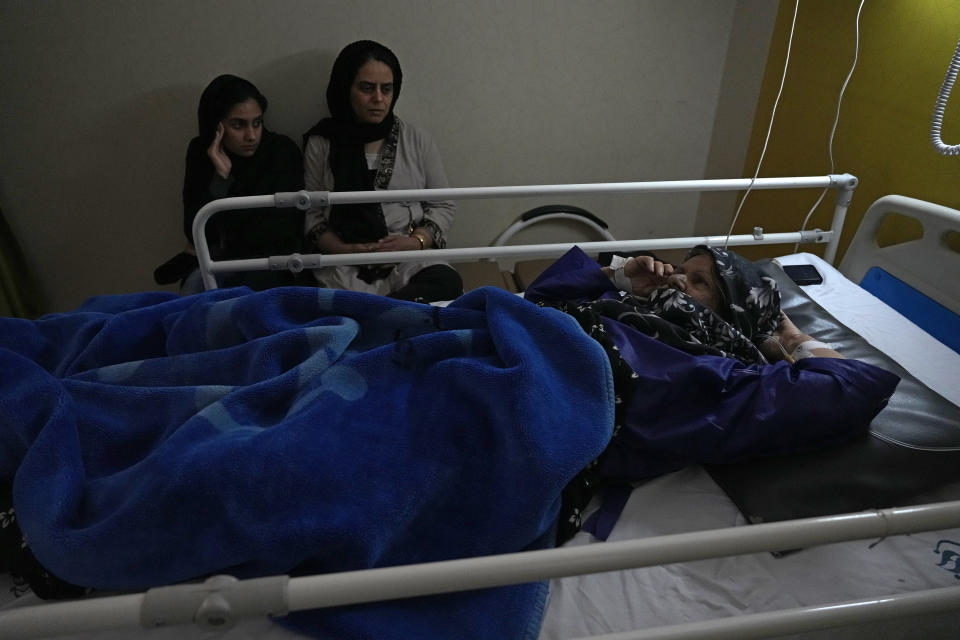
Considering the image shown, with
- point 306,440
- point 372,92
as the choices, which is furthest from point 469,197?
point 306,440

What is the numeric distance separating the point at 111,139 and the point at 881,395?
2411mm

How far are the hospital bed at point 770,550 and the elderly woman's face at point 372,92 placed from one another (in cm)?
67

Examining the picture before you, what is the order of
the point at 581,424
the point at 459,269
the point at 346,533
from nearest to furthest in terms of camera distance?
the point at 346,533
the point at 581,424
the point at 459,269

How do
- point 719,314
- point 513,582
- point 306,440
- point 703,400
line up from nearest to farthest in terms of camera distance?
1. point 513,582
2. point 306,440
3. point 703,400
4. point 719,314

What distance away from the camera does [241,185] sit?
2043mm

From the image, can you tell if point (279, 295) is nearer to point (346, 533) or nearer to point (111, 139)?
point (346, 533)

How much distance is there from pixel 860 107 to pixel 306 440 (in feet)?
5.98

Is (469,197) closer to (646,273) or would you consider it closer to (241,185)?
(646,273)

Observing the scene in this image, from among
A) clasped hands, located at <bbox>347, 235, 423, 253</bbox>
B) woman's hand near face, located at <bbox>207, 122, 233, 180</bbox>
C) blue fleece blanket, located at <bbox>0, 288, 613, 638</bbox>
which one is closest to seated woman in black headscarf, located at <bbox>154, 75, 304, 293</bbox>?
woman's hand near face, located at <bbox>207, 122, 233, 180</bbox>

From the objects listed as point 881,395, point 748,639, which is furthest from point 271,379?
point 881,395

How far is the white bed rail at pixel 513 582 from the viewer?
62 cm

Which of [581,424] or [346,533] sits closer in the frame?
[346,533]

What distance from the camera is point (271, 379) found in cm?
97

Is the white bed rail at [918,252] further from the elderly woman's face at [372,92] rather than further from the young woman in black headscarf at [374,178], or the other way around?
the elderly woman's face at [372,92]
